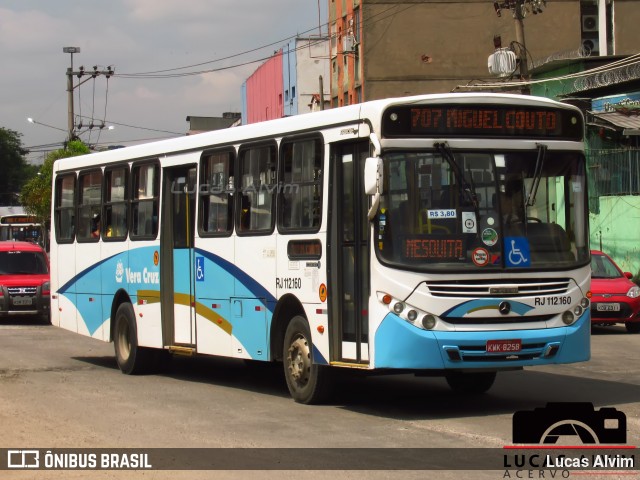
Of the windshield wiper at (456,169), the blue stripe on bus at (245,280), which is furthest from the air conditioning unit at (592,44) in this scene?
the windshield wiper at (456,169)

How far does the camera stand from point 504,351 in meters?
11.1

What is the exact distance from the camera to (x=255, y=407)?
12.4 metres

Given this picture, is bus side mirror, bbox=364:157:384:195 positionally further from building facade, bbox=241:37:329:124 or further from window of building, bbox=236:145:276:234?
building facade, bbox=241:37:329:124

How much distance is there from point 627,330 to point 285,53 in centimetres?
5307

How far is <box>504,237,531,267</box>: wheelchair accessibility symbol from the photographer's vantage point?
11.2 metres

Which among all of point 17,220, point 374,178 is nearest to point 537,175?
point 374,178

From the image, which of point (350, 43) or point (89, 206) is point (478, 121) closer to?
point (89, 206)

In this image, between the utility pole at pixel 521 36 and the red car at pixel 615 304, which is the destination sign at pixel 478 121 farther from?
the utility pole at pixel 521 36

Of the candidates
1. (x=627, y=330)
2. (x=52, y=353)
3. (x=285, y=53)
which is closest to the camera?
(x=52, y=353)

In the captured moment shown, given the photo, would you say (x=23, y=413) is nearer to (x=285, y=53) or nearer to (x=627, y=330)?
(x=627, y=330)

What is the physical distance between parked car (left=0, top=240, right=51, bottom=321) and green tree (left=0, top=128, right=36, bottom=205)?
346 feet

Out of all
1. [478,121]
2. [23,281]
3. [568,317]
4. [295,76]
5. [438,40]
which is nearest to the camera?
[478,121]

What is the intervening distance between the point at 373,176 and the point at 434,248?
3.01 ft

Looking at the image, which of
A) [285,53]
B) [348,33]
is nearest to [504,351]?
[348,33]
